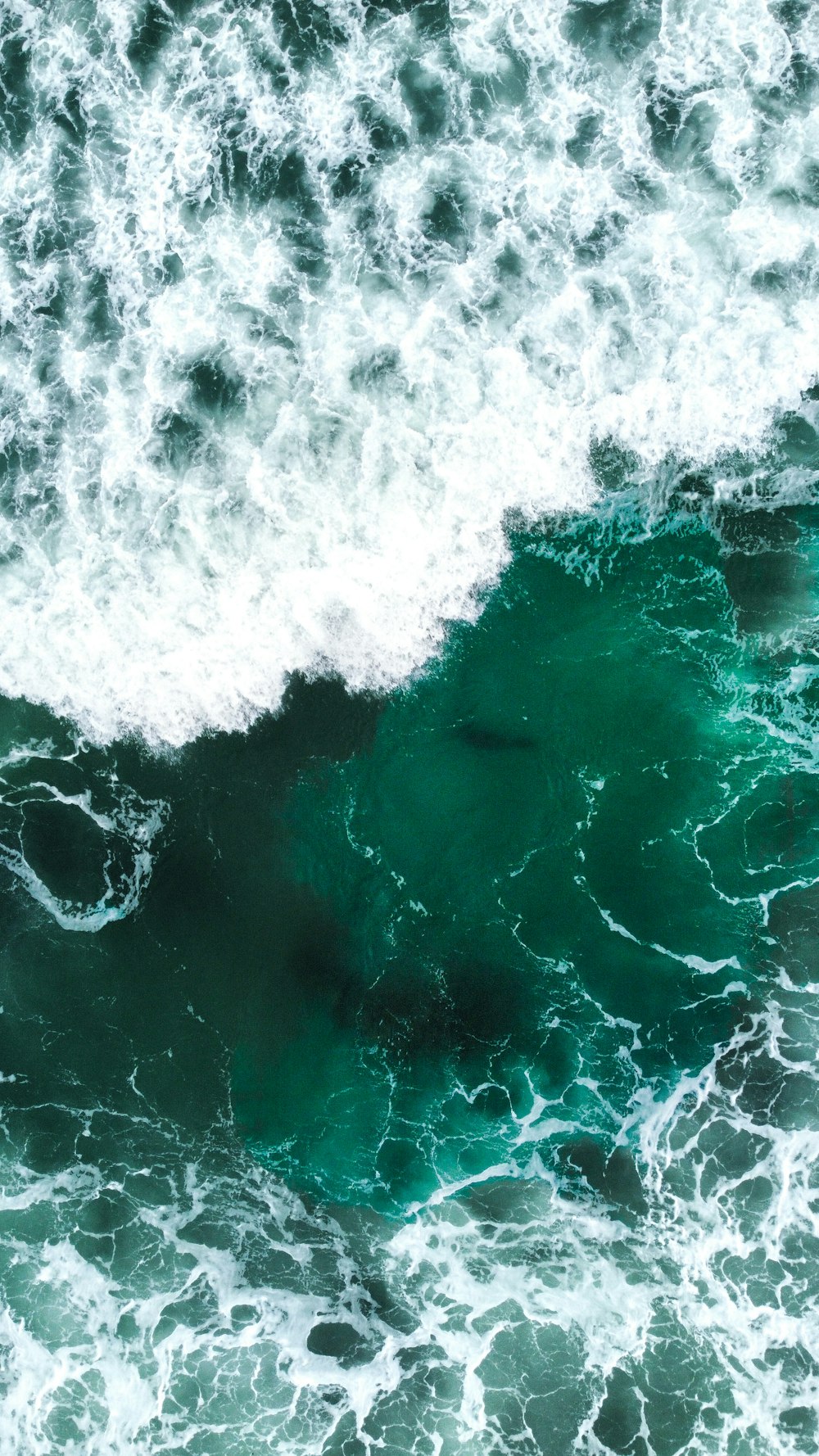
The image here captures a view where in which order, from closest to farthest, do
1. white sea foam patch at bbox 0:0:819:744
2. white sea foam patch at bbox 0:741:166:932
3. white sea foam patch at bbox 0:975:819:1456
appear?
white sea foam patch at bbox 0:975:819:1456 < white sea foam patch at bbox 0:0:819:744 < white sea foam patch at bbox 0:741:166:932

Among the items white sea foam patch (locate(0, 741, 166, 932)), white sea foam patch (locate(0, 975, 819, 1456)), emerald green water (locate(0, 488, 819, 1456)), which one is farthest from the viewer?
white sea foam patch (locate(0, 741, 166, 932))

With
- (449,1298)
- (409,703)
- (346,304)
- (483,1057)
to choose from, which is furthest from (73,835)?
(346,304)

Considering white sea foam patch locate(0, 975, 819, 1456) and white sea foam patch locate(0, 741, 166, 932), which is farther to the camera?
white sea foam patch locate(0, 741, 166, 932)

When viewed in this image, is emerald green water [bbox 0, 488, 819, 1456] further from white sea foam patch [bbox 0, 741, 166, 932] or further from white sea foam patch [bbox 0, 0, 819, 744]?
white sea foam patch [bbox 0, 0, 819, 744]

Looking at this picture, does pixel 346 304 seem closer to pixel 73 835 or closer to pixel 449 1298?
pixel 73 835

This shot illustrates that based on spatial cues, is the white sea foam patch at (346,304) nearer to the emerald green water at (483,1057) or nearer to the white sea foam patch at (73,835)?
the white sea foam patch at (73,835)

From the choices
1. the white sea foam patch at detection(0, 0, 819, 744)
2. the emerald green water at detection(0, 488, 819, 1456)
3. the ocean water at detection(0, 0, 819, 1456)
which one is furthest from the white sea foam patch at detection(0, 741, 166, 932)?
the emerald green water at detection(0, 488, 819, 1456)
